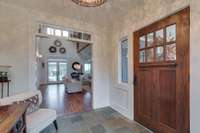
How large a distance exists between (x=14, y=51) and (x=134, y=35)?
8.99 ft

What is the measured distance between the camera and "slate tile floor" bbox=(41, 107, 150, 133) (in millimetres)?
2482

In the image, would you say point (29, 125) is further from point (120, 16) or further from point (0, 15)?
point (120, 16)

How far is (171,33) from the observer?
6.93 ft

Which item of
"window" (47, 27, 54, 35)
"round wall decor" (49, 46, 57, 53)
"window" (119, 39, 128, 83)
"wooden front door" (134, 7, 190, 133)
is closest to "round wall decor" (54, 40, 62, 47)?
"round wall decor" (49, 46, 57, 53)

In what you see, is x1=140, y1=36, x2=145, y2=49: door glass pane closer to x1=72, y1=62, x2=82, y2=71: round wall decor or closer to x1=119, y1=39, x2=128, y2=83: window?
x1=119, y1=39, x2=128, y2=83: window

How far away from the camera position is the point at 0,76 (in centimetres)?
244

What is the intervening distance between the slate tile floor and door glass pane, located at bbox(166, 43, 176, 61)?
5.00ft

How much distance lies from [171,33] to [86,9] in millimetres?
1923

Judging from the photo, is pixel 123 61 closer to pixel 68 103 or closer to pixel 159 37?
pixel 159 37

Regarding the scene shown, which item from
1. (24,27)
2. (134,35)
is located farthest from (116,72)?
(24,27)

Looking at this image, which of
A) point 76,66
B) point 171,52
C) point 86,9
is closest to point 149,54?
point 171,52

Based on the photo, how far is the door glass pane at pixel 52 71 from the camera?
37.0 ft

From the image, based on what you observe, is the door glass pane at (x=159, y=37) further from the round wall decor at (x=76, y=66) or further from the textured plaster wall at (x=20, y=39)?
the round wall decor at (x=76, y=66)
